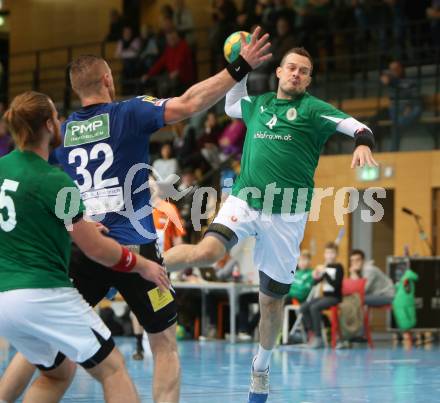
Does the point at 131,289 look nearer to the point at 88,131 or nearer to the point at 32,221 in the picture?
the point at 88,131

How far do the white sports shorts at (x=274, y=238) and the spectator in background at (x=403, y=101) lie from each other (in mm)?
9695

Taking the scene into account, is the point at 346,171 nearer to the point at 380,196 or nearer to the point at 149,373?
the point at 380,196

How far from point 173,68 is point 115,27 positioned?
11.1 feet

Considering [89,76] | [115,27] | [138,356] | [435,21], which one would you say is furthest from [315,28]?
[89,76]

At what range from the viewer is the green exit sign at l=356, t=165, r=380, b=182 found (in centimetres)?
1738

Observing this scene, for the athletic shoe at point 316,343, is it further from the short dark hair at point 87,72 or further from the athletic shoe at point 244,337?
the short dark hair at point 87,72

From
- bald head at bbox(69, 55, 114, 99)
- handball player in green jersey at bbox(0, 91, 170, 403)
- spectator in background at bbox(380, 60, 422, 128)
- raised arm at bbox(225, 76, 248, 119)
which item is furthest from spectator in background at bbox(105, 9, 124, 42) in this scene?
handball player in green jersey at bbox(0, 91, 170, 403)

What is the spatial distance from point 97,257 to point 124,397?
701 mm

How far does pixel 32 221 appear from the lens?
489cm

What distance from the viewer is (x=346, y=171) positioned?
1766cm

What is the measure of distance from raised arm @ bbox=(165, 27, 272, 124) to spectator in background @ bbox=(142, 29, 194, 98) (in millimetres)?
14631

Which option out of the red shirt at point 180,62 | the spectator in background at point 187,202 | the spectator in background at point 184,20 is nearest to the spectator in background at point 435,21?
the spectator in background at point 187,202

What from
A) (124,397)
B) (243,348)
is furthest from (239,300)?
(124,397)

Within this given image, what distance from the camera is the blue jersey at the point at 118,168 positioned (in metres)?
5.96
